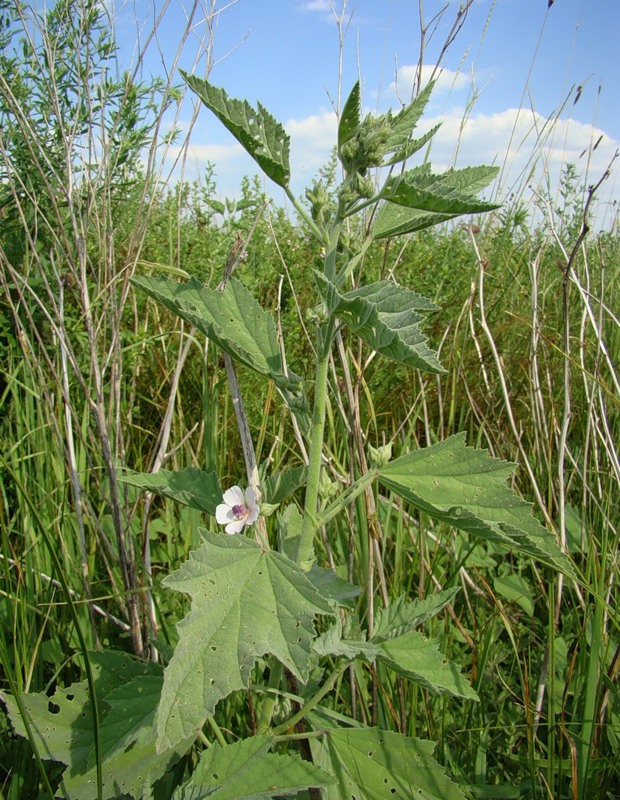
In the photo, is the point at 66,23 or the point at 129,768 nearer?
the point at 129,768

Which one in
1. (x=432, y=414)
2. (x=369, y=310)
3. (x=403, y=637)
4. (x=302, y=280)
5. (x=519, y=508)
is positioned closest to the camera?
(x=369, y=310)

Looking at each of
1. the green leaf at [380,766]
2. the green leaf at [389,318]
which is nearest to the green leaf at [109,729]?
the green leaf at [380,766]

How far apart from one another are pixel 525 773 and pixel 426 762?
0.55 m

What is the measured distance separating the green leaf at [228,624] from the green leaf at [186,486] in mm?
203

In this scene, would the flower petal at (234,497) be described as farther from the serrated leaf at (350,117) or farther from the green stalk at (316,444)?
the serrated leaf at (350,117)

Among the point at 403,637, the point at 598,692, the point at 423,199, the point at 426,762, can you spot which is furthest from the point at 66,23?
the point at 598,692

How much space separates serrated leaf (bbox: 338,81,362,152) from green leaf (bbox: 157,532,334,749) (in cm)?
76

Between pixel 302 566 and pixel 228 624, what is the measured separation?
0.79 feet

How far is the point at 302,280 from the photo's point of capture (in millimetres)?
3395

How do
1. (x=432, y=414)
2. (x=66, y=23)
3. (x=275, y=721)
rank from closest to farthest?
(x=275, y=721) < (x=66, y=23) < (x=432, y=414)

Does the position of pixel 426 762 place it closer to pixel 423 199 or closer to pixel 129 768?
pixel 129 768

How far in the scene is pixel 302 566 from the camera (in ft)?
4.04

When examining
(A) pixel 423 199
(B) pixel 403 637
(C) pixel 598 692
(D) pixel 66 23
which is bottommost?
(C) pixel 598 692

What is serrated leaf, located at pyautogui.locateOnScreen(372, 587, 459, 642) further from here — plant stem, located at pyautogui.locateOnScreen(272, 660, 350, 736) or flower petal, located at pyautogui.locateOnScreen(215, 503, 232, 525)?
flower petal, located at pyautogui.locateOnScreen(215, 503, 232, 525)
